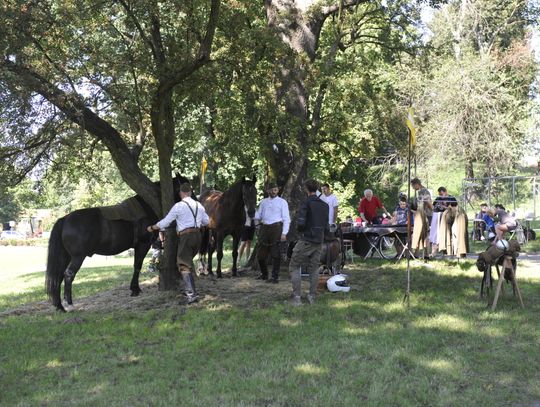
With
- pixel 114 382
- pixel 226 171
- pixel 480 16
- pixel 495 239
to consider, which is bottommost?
pixel 114 382

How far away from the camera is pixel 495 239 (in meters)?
10.2

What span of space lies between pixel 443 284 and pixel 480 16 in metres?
26.6

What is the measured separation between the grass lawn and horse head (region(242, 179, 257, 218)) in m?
2.91

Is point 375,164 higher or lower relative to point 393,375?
higher

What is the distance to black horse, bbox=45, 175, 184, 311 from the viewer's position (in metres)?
11.5

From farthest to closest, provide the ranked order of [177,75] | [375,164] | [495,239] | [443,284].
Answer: [375,164] → [443,284] → [177,75] → [495,239]

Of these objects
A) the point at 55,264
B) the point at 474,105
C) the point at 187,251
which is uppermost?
the point at 474,105

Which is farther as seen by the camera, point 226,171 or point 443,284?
point 226,171

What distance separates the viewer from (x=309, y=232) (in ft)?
34.7

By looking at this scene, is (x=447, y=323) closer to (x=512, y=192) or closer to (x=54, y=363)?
(x=54, y=363)

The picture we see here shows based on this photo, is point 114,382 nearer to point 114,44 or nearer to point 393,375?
point 393,375

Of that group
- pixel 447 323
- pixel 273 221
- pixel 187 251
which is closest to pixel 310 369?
pixel 447 323

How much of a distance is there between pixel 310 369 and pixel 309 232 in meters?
3.91

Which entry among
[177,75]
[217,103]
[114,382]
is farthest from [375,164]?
[114,382]
